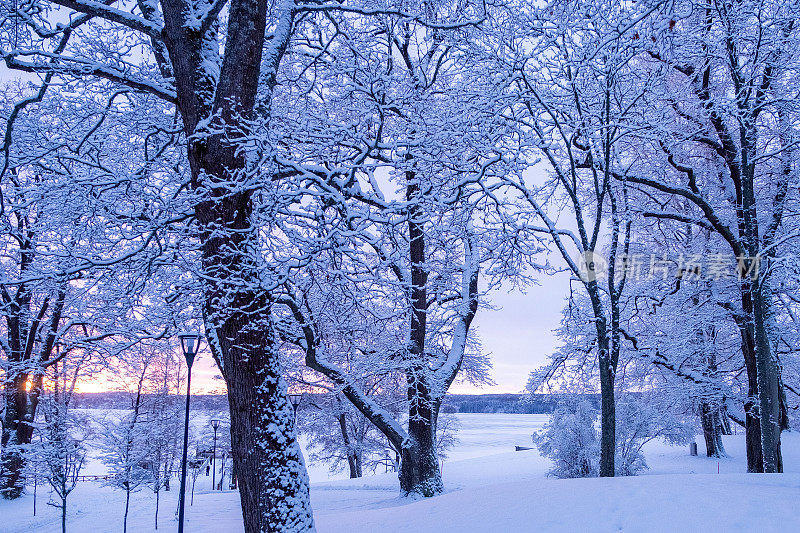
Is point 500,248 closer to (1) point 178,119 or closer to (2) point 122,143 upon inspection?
(1) point 178,119

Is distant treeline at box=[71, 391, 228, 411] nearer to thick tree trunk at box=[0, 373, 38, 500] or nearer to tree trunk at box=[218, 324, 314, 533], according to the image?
thick tree trunk at box=[0, 373, 38, 500]

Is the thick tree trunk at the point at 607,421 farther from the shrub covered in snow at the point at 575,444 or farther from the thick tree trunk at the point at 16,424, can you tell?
the thick tree trunk at the point at 16,424

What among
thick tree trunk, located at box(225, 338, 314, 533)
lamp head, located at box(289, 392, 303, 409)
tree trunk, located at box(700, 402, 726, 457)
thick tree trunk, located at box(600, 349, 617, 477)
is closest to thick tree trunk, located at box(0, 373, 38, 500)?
lamp head, located at box(289, 392, 303, 409)

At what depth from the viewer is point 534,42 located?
31.7ft

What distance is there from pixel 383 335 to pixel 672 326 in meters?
8.57

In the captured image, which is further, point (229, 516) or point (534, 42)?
point (229, 516)

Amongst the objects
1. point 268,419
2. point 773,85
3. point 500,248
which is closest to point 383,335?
point 500,248

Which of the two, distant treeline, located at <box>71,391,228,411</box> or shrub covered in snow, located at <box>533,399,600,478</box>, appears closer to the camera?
shrub covered in snow, located at <box>533,399,600,478</box>

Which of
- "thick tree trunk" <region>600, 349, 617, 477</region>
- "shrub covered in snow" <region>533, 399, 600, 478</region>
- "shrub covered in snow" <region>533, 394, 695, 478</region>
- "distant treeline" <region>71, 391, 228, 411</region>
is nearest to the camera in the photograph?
"thick tree trunk" <region>600, 349, 617, 477</region>

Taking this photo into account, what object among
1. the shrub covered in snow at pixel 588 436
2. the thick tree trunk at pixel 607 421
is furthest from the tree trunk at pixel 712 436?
the thick tree trunk at pixel 607 421

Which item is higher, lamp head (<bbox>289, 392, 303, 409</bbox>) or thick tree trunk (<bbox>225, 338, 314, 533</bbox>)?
thick tree trunk (<bbox>225, 338, 314, 533</bbox>)

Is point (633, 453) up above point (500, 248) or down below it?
below

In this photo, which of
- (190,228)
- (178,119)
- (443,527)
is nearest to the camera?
(190,228)

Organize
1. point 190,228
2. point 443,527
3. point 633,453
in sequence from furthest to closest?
point 633,453 < point 443,527 < point 190,228
